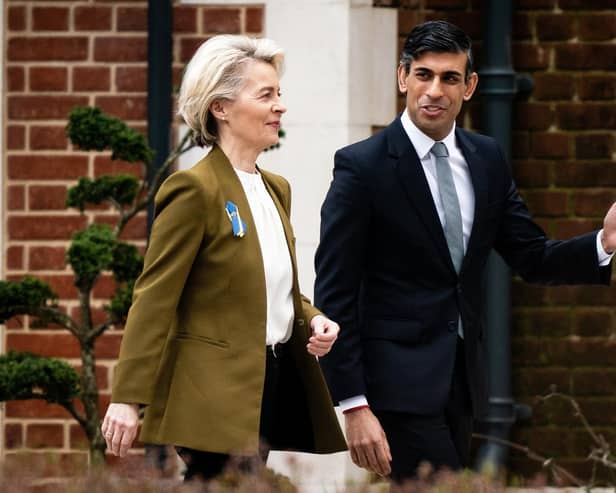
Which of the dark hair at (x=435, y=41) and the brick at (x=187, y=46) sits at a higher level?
the brick at (x=187, y=46)

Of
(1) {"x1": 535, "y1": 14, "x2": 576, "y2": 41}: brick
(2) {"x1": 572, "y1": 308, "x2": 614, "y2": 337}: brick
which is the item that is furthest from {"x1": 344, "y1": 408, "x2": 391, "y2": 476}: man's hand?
(1) {"x1": 535, "y1": 14, "x2": 576, "y2": 41}: brick

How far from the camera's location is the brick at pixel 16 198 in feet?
22.3

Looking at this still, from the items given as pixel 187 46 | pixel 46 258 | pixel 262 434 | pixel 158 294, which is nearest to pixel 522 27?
pixel 187 46

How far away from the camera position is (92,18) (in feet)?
22.2

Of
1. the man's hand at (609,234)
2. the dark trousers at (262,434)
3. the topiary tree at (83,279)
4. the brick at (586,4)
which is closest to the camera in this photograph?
the dark trousers at (262,434)

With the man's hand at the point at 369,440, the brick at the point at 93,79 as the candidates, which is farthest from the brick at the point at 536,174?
the man's hand at the point at 369,440

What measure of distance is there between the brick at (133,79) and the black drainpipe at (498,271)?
145 cm

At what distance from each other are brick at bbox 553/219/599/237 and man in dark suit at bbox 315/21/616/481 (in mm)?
2418

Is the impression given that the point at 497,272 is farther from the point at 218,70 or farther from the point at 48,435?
the point at 218,70

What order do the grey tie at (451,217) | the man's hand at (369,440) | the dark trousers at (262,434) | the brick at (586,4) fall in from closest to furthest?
the dark trousers at (262,434) < the man's hand at (369,440) < the grey tie at (451,217) < the brick at (586,4)

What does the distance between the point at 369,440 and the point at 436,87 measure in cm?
100

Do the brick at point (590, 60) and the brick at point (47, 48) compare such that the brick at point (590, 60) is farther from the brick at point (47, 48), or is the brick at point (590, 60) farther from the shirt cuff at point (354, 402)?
the shirt cuff at point (354, 402)

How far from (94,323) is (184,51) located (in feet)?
3.98

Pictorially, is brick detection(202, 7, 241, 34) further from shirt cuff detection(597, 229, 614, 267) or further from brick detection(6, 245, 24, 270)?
shirt cuff detection(597, 229, 614, 267)
